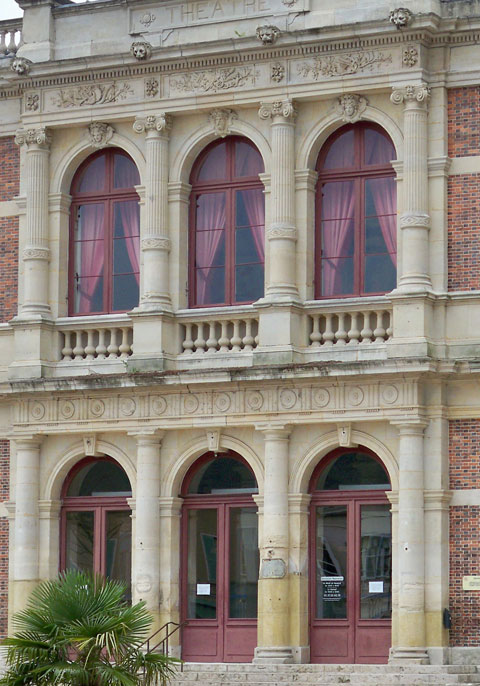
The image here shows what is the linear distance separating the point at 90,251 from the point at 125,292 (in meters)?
1.00

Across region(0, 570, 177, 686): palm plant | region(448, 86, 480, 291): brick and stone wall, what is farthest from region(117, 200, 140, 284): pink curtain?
region(0, 570, 177, 686): palm plant

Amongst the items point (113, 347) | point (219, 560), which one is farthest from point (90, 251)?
point (219, 560)

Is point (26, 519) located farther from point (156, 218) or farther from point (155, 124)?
point (155, 124)

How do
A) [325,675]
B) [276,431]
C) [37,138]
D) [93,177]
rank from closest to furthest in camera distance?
[325,675], [276,431], [37,138], [93,177]

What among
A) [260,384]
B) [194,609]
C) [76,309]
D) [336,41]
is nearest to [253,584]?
[194,609]

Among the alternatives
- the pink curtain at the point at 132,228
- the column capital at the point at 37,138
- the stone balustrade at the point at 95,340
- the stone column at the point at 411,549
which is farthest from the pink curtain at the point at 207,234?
the stone column at the point at 411,549

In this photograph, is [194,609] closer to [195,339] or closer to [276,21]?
[195,339]

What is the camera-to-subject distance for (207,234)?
29625 mm

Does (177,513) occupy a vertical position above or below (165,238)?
below

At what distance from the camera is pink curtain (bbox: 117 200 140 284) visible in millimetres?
30016

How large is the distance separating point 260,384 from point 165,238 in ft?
9.87

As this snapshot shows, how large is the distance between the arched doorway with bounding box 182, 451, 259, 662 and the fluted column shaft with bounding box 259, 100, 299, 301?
9.41 ft

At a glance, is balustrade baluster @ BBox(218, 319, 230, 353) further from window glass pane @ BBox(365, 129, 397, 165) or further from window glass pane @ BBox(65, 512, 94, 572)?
window glass pane @ BBox(65, 512, 94, 572)

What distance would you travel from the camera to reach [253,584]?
28.6 meters
